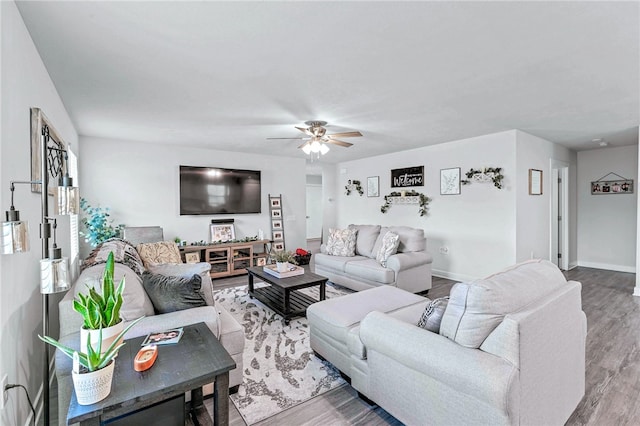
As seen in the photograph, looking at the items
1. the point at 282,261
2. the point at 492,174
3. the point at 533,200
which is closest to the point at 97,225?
the point at 282,261

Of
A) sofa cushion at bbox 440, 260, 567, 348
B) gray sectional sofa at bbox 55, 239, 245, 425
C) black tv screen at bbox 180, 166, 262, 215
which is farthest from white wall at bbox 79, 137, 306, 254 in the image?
sofa cushion at bbox 440, 260, 567, 348

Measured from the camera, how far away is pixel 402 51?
2094 millimetres

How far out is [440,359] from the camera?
1465 millimetres

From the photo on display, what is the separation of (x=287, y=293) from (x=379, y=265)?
58.7 inches

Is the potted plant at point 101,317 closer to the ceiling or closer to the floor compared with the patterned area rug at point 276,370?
closer to the ceiling

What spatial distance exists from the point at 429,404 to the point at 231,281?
163 inches

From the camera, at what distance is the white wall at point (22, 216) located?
4.78 ft

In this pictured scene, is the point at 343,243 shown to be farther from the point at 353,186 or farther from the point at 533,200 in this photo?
the point at 533,200

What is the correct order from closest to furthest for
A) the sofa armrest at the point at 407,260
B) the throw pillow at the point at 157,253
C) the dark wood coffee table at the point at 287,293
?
the dark wood coffee table at the point at 287,293 < the throw pillow at the point at 157,253 < the sofa armrest at the point at 407,260

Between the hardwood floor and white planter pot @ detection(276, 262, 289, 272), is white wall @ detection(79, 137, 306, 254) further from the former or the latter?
the hardwood floor

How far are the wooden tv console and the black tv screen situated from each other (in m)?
0.72

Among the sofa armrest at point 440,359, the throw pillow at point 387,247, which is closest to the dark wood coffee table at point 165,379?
the sofa armrest at point 440,359

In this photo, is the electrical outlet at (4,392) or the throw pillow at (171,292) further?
the throw pillow at (171,292)

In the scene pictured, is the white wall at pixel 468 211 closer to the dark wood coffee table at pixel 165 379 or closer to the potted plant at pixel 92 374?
the dark wood coffee table at pixel 165 379
